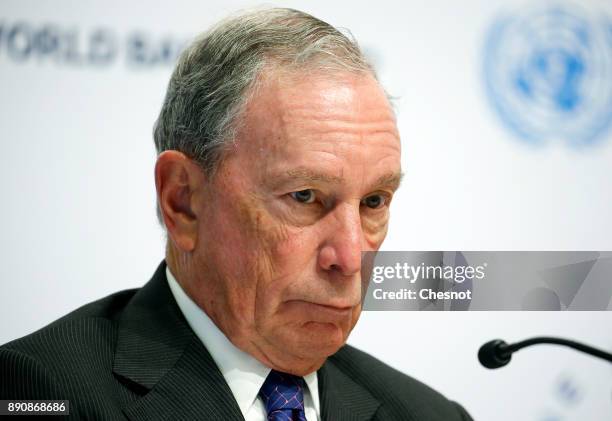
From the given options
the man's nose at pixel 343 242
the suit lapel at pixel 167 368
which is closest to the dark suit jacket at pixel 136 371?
the suit lapel at pixel 167 368

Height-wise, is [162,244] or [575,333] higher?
[162,244]

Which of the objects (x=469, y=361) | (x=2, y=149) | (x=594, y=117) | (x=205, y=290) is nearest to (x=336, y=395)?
(x=205, y=290)

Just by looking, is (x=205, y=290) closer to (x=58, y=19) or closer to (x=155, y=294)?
(x=155, y=294)

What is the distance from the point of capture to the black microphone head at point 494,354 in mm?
1445

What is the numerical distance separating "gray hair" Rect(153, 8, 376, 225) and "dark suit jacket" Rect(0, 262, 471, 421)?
0.36 meters

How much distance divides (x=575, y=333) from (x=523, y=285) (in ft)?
2.28

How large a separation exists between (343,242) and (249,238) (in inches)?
7.9

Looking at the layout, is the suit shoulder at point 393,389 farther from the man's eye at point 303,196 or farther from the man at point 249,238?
the man's eye at point 303,196

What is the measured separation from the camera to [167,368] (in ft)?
Result: 5.91

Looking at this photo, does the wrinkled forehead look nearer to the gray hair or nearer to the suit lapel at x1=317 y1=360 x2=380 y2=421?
the gray hair

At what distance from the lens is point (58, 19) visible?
2.39 m

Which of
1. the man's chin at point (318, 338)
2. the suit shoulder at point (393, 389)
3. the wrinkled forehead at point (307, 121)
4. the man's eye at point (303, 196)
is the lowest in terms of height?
the suit shoulder at point (393, 389)

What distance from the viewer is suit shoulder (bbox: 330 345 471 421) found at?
2109 millimetres

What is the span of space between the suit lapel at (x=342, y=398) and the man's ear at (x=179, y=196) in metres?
0.46
